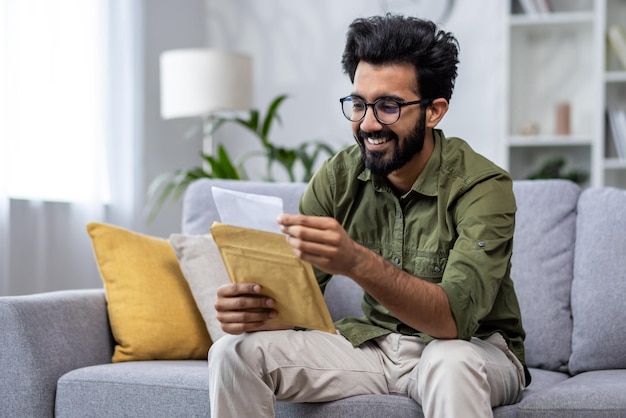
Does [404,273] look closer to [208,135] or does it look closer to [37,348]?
[37,348]

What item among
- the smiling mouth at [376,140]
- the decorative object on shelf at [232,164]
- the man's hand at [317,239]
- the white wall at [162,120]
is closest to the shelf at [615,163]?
the decorative object on shelf at [232,164]

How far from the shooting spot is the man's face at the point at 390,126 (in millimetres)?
1779

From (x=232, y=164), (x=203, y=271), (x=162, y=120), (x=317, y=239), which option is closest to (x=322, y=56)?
(x=162, y=120)

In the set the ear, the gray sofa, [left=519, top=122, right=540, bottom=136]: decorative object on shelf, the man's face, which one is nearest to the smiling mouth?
the man's face

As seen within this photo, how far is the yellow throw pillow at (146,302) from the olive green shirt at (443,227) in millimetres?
437

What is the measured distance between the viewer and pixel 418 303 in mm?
1534

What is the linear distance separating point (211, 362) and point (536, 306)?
34.2 inches

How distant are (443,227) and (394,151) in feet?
0.58

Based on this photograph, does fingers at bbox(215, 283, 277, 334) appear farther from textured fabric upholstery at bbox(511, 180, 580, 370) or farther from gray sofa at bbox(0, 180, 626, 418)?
textured fabric upholstery at bbox(511, 180, 580, 370)

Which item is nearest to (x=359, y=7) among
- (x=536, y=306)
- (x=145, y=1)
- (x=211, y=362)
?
(x=145, y=1)

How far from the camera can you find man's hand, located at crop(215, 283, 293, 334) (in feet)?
5.39

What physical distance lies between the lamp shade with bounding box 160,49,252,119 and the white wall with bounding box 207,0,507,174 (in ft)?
2.44

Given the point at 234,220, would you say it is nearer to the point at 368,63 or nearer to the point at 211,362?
the point at 211,362

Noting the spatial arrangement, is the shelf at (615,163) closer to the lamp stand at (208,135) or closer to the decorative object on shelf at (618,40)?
the decorative object on shelf at (618,40)
